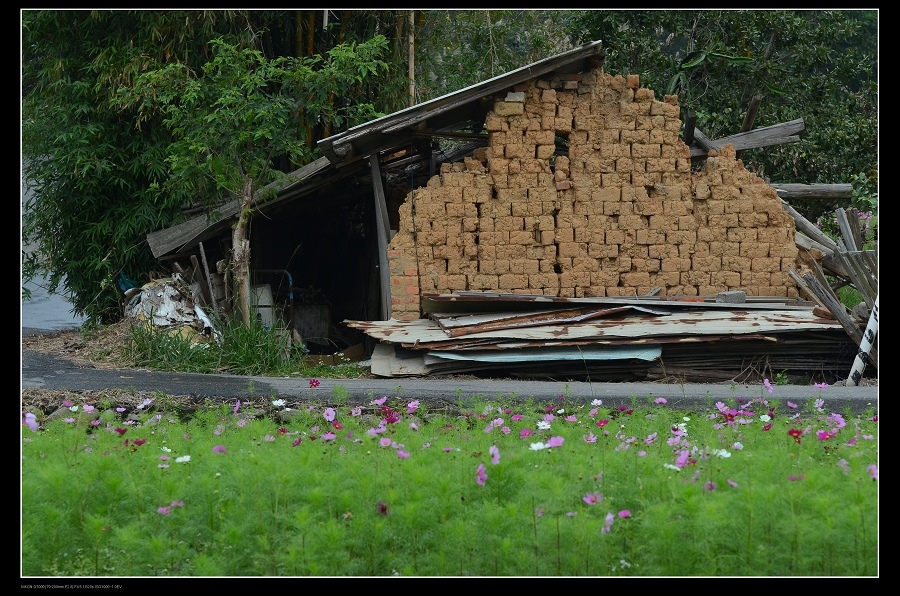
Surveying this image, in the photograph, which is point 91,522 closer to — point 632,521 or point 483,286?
point 632,521

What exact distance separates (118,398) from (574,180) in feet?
18.8

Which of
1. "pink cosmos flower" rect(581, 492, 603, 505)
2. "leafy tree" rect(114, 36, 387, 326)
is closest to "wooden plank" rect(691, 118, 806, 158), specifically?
"leafy tree" rect(114, 36, 387, 326)

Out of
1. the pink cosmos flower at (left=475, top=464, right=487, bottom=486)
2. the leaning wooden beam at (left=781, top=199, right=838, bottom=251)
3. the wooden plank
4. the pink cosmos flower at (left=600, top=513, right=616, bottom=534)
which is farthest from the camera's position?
the leaning wooden beam at (left=781, top=199, right=838, bottom=251)

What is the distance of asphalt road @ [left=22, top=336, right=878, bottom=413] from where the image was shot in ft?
27.8

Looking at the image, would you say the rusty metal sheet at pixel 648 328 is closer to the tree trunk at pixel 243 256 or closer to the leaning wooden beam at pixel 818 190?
the tree trunk at pixel 243 256

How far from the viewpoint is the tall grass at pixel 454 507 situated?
15.1 feet

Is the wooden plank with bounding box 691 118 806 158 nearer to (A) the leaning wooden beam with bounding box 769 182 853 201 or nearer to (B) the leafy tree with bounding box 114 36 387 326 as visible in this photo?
(A) the leaning wooden beam with bounding box 769 182 853 201

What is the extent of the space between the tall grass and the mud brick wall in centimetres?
544

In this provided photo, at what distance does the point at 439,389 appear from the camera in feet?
30.4

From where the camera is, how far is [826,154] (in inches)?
671

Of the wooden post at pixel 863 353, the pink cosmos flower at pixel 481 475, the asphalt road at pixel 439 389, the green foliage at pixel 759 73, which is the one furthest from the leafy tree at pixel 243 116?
the pink cosmos flower at pixel 481 475

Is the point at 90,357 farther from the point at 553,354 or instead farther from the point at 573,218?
the point at 573,218

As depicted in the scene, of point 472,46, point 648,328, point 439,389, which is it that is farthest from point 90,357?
point 472,46

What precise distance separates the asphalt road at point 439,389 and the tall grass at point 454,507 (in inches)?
79.0
